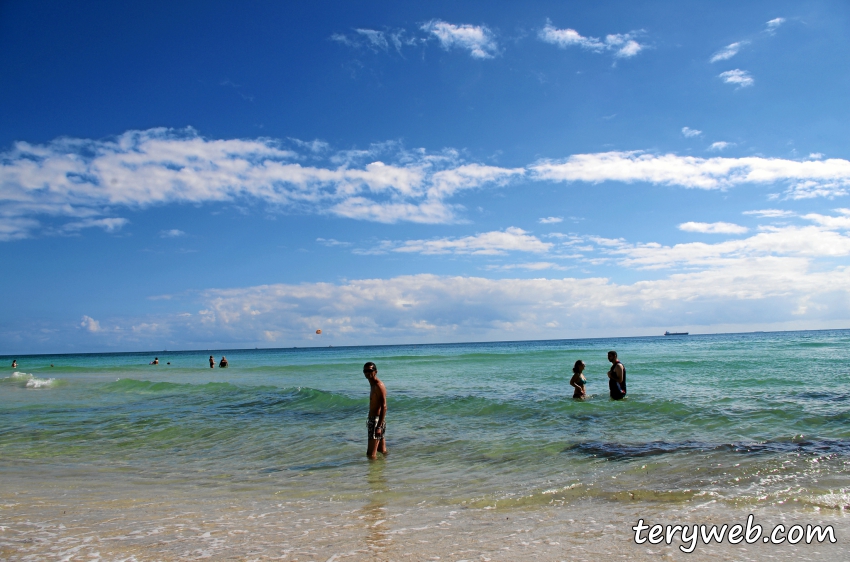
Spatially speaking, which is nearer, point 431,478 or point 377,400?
point 431,478

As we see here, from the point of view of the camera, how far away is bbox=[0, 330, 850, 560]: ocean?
4.70m

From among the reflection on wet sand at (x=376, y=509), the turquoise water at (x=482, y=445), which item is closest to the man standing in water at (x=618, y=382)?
the turquoise water at (x=482, y=445)

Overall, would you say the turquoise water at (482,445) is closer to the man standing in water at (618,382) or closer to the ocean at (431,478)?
the ocean at (431,478)

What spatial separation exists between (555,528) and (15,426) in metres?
15.2

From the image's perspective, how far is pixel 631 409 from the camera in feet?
44.5

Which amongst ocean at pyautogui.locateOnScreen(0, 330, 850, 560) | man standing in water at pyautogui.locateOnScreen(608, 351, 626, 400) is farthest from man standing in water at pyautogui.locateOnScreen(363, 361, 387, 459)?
man standing in water at pyautogui.locateOnScreen(608, 351, 626, 400)

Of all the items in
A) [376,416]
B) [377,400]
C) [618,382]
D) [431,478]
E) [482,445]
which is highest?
[377,400]


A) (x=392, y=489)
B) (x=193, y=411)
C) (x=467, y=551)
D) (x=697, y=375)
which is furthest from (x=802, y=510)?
(x=697, y=375)

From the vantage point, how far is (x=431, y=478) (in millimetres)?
7500

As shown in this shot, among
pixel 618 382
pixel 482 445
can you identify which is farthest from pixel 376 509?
pixel 618 382

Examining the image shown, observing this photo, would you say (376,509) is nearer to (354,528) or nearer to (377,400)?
(354,528)

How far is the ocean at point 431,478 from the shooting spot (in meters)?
4.70

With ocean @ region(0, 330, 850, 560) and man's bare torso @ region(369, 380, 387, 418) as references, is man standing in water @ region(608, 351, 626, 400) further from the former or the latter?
man's bare torso @ region(369, 380, 387, 418)

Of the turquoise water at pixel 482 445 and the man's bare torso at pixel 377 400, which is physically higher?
the man's bare torso at pixel 377 400
